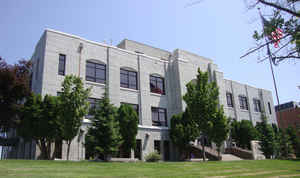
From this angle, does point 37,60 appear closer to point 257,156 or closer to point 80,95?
point 80,95

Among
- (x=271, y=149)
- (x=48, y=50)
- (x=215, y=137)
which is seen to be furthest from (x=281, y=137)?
(x=48, y=50)

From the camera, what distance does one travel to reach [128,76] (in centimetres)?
3042

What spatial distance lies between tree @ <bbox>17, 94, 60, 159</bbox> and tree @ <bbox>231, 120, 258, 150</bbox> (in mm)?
25019

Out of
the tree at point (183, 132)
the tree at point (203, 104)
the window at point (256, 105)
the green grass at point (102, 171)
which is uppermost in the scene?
the window at point (256, 105)

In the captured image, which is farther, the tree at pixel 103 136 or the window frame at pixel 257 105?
the window frame at pixel 257 105

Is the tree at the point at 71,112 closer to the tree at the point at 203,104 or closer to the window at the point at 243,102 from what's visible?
the tree at the point at 203,104

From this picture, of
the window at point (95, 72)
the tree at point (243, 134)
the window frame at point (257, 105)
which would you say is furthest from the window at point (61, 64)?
the window frame at point (257, 105)

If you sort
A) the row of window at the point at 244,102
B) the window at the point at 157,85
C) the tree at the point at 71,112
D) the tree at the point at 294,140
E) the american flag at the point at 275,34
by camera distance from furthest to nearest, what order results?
the row of window at the point at 244,102
the tree at the point at 294,140
the window at the point at 157,85
the tree at the point at 71,112
the american flag at the point at 275,34

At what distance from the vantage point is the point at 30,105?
66.7ft

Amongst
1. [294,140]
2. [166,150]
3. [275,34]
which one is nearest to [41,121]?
[166,150]

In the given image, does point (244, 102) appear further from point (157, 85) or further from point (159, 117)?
point (159, 117)

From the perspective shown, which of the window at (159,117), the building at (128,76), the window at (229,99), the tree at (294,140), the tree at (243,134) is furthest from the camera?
the window at (229,99)

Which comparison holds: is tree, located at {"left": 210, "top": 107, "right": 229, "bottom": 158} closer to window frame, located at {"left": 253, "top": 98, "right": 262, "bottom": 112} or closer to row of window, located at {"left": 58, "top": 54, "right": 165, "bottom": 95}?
row of window, located at {"left": 58, "top": 54, "right": 165, "bottom": 95}

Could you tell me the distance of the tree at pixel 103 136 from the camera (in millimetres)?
19750
